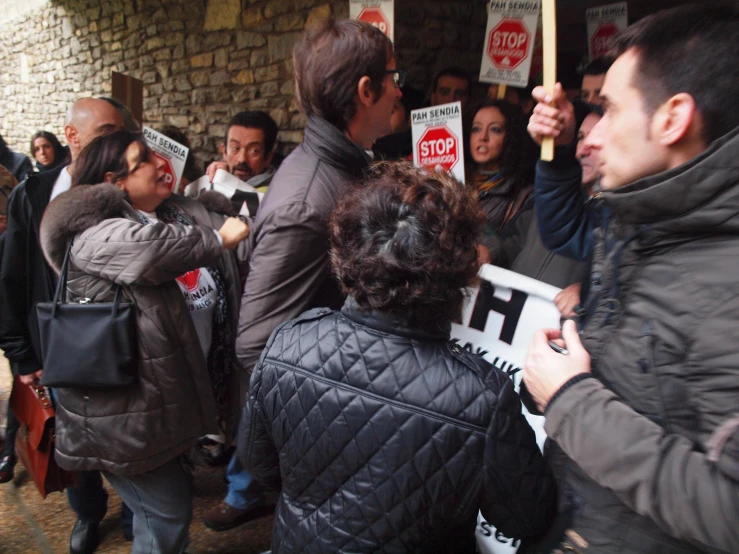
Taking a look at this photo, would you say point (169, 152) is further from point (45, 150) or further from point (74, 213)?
point (45, 150)

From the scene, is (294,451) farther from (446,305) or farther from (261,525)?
(261,525)

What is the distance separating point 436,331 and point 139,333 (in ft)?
4.00

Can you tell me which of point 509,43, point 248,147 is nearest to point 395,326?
point 509,43

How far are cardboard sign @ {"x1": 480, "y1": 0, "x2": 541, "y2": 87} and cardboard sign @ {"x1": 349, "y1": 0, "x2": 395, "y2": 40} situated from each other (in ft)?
1.96

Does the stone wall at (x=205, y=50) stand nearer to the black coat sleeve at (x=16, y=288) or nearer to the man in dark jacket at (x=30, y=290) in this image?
the man in dark jacket at (x=30, y=290)

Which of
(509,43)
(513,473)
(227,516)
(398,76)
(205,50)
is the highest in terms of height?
(205,50)

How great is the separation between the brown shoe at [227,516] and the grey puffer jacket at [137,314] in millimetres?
926

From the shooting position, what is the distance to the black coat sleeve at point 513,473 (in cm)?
113

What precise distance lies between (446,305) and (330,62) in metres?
0.99

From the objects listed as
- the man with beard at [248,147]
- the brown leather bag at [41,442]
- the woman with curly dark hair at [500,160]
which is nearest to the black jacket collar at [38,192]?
the brown leather bag at [41,442]

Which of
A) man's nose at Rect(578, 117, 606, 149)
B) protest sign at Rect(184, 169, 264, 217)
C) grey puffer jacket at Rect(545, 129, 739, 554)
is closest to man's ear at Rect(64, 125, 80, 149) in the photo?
protest sign at Rect(184, 169, 264, 217)

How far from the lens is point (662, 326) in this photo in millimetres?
926

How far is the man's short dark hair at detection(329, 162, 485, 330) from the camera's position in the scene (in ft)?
3.78

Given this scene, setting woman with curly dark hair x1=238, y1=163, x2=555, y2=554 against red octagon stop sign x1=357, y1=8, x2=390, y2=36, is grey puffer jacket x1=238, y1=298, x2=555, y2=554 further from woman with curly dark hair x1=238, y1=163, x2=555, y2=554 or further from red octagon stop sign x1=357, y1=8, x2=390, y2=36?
red octagon stop sign x1=357, y1=8, x2=390, y2=36
